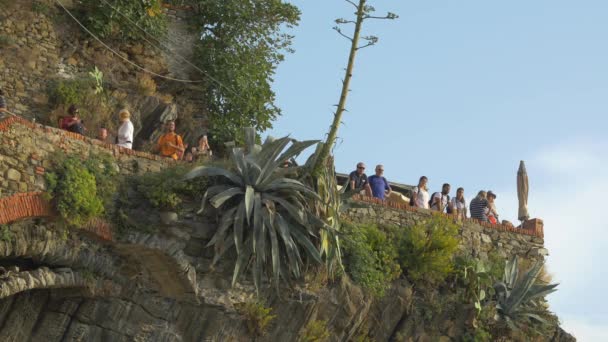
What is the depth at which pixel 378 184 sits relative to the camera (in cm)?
2641

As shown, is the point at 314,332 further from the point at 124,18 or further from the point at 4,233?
the point at 124,18

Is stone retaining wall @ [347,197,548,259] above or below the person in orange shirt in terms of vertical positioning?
above

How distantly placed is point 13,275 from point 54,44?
9.66 m

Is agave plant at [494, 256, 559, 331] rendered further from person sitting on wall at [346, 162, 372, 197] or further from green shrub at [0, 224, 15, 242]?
green shrub at [0, 224, 15, 242]

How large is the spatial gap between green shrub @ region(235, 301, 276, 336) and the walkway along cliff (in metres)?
0.10

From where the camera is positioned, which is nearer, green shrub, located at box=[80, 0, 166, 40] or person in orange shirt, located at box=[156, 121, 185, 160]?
person in orange shirt, located at box=[156, 121, 185, 160]

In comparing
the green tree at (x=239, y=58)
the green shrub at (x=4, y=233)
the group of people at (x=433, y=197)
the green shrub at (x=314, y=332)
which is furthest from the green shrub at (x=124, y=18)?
the green shrub at (x=4, y=233)

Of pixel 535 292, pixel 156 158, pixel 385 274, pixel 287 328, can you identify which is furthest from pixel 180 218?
pixel 535 292

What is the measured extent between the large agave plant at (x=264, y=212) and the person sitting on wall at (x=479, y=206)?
6.32 meters

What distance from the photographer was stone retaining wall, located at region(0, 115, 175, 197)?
1973 cm

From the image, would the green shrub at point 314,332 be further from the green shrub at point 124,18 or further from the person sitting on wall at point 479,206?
the green shrub at point 124,18

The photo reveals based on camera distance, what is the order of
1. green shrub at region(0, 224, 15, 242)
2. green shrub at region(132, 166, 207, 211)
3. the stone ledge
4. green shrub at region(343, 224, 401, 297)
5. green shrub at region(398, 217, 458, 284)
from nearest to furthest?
1. green shrub at region(0, 224, 15, 242)
2. the stone ledge
3. green shrub at region(132, 166, 207, 211)
4. green shrub at region(343, 224, 401, 297)
5. green shrub at region(398, 217, 458, 284)

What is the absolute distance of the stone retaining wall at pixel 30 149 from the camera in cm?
1973

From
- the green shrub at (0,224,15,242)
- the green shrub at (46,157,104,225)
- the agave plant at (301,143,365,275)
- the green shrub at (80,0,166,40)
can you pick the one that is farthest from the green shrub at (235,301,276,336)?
the green shrub at (80,0,166,40)
